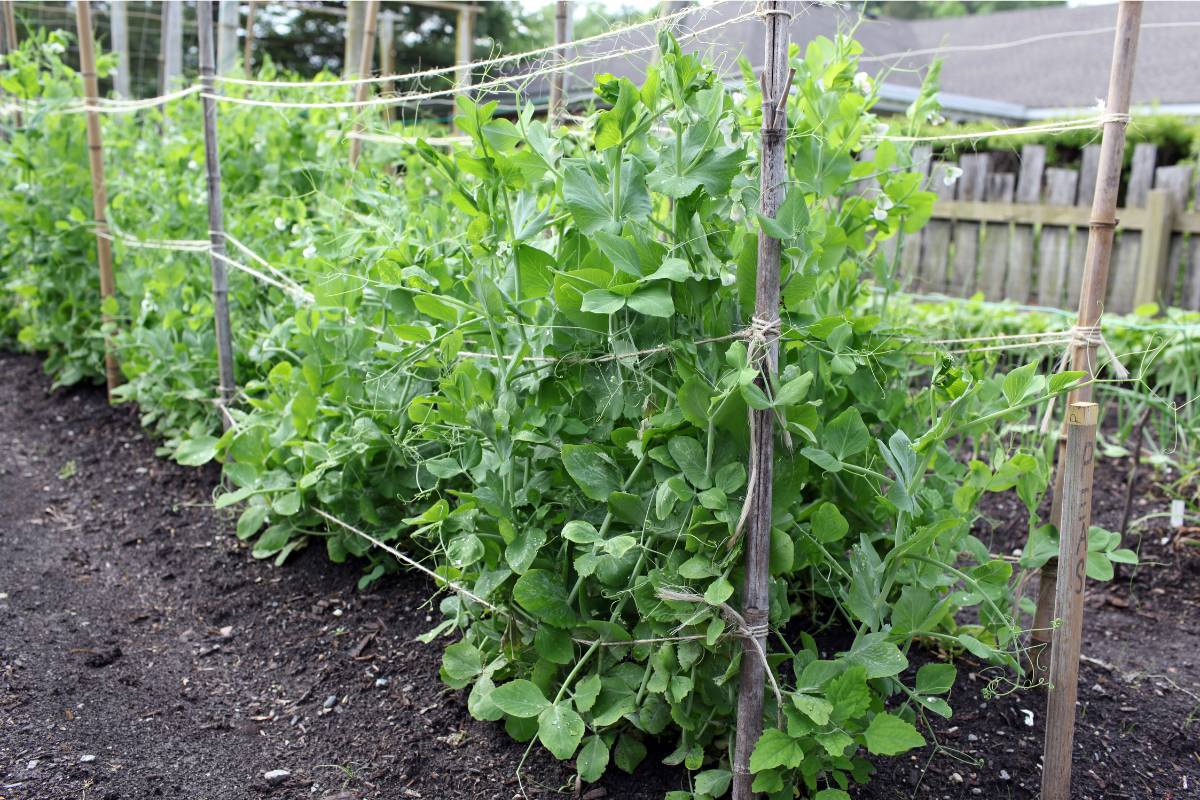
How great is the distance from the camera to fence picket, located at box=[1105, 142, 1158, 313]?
20.2ft

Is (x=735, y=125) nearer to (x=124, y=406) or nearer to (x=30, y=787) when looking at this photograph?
(x=30, y=787)

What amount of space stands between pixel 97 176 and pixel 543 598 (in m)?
3.29

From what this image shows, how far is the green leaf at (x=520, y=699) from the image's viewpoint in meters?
1.89

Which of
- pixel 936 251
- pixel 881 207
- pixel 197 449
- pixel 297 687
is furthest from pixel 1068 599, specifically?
pixel 936 251

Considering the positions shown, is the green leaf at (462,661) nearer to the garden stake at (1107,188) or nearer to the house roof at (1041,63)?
the garden stake at (1107,188)

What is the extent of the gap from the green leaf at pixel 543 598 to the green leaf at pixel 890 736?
0.58 metres

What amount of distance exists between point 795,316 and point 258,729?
1542mm

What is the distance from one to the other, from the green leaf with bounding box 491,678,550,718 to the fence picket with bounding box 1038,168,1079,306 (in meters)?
5.68

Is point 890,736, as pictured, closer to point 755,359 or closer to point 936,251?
point 755,359

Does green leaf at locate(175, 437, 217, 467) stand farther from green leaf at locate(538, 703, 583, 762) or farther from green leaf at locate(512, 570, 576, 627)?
green leaf at locate(538, 703, 583, 762)

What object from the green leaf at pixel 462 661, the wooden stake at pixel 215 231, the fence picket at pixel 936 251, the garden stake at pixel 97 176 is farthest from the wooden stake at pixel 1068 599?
the fence picket at pixel 936 251

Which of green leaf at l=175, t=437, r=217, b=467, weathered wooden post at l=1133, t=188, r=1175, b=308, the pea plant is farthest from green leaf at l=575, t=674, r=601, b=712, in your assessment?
weathered wooden post at l=1133, t=188, r=1175, b=308

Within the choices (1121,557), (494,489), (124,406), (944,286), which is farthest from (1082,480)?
(944,286)

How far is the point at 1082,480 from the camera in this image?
6.08 ft
